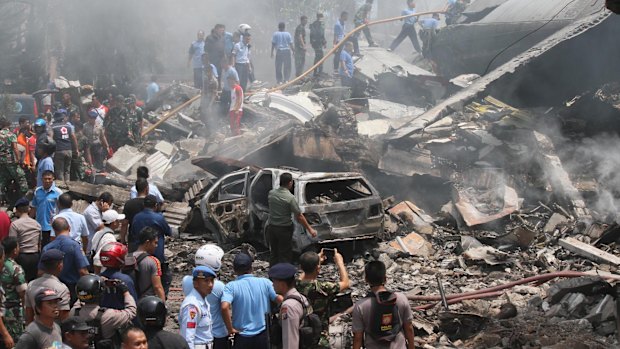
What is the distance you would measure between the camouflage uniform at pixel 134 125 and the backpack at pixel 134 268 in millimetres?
10685

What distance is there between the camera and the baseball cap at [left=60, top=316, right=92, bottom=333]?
4.67 meters

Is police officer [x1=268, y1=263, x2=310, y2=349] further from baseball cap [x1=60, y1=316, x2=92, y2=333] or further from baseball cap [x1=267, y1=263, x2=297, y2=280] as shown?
baseball cap [x1=60, y1=316, x2=92, y2=333]

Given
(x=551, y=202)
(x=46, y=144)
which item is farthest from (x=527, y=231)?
(x=46, y=144)

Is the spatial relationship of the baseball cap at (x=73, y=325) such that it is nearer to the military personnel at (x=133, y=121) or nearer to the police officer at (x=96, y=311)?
the police officer at (x=96, y=311)

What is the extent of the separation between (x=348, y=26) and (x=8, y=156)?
3090cm

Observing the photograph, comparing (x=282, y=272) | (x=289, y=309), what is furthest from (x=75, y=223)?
(x=289, y=309)

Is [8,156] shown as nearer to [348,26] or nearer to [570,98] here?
[570,98]

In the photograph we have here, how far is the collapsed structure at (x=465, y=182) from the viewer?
8.16 meters

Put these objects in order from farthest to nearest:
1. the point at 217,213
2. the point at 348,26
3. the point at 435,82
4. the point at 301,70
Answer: the point at 348,26 → the point at 301,70 → the point at 435,82 → the point at 217,213

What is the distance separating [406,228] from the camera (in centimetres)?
1198

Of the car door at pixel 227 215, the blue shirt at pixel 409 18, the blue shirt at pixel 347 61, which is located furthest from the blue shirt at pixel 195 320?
the blue shirt at pixel 409 18

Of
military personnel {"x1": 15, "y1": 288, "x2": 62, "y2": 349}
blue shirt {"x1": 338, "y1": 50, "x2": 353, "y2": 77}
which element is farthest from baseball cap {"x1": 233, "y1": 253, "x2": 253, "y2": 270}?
blue shirt {"x1": 338, "y1": 50, "x2": 353, "y2": 77}

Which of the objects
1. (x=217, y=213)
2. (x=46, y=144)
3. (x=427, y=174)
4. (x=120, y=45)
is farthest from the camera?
(x=120, y=45)

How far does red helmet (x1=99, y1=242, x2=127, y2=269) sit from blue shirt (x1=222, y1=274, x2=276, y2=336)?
0.93 m
